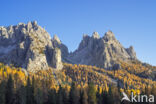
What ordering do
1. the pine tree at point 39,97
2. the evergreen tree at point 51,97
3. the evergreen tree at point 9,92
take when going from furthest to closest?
the evergreen tree at point 9,92, the evergreen tree at point 51,97, the pine tree at point 39,97

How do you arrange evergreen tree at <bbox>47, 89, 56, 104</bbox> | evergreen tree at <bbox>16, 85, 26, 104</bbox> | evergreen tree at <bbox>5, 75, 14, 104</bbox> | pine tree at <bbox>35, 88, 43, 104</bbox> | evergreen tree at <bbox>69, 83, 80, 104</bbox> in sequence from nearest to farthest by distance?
1. evergreen tree at <bbox>16, 85, 26, 104</bbox>
2. pine tree at <bbox>35, 88, 43, 104</bbox>
3. evergreen tree at <bbox>47, 89, 56, 104</bbox>
4. evergreen tree at <bbox>5, 75, 14, 104</bbox>
5. evergreen tree at <bbox>69, 83, 80, 104</bbox>

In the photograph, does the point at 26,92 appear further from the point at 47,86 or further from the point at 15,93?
the point at 47,86

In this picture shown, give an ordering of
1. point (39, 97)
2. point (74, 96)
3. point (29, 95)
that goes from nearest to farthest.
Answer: point (39, 97)
point (29, 95)
point (74, 96)

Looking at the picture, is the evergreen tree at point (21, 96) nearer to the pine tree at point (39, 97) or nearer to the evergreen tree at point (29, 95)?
the evergreen tree at point (29, 95)

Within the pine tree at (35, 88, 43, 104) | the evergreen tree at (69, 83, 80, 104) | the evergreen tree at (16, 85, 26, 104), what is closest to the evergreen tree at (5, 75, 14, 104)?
the evergreen tree at (16, 85, 26, 104)

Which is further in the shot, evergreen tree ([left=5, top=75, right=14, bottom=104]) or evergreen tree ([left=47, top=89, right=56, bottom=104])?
evergreen tree ([left=5, top=75, right=14, bottom=104])

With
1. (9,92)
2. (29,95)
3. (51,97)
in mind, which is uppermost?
(9,92)

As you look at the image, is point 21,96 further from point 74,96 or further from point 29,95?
point 74,96

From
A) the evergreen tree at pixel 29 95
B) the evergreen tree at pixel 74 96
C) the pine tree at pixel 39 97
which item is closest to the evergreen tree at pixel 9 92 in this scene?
the evergreen tree at pixel 29 95

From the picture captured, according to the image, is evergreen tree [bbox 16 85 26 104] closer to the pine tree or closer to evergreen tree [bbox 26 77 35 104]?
evergreen tree [bbox 26 77 35 104]

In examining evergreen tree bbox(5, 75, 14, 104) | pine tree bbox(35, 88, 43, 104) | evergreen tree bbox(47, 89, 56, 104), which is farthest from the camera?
evergreen tree bbox(5, 75, 14, 104)

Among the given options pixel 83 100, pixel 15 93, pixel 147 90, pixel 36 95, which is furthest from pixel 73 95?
pixel 147 90

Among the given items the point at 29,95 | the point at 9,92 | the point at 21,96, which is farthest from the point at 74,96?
the point at 9,92

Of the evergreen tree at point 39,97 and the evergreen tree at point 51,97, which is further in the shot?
the evergreen tree at point 51,97
